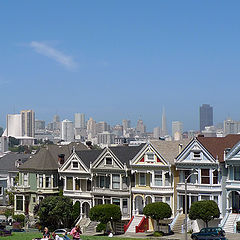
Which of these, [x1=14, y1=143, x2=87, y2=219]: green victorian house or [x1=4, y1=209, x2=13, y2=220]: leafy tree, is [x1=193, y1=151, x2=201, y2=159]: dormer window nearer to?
[x1=14, y1=143, x2=87, y2=219]: green victorian house

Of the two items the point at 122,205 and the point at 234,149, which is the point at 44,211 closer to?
the point at 122,205

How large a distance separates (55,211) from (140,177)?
32.5 feet

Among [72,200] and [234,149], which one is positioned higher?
[234,149]

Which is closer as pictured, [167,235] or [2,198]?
[167,235]

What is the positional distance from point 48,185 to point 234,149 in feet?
82.2

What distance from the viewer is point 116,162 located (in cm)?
6856

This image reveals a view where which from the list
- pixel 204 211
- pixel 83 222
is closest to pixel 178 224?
pixel 204 211

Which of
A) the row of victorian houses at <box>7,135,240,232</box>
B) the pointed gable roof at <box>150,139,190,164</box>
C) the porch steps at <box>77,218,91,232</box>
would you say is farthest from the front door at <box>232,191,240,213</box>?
the porch steps at <box>77,218,91,232</box>

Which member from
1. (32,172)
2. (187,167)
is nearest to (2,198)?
(32,172)

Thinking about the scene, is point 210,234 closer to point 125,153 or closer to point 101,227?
point 101,227

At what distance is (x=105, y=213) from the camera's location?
213 ft

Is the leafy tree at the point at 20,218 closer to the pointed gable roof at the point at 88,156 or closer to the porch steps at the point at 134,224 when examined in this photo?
the pointed gable roof at the point at 88,156

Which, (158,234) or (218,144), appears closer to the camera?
(158,234)

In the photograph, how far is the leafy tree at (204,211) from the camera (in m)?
59.0
